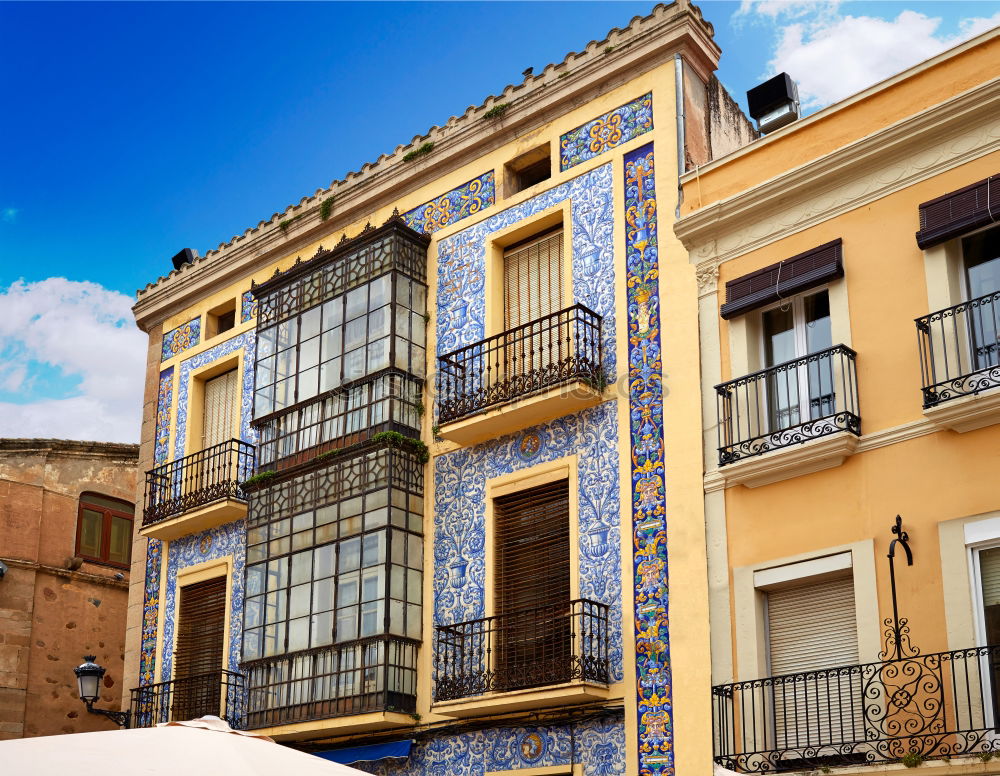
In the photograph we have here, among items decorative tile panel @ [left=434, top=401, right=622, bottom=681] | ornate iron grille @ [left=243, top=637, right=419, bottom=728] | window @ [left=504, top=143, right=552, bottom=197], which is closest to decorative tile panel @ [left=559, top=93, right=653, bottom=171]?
window @ [left=504, top=143, right=552, bottom=197]

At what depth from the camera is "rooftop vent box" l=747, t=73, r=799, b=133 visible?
13922 millimetres

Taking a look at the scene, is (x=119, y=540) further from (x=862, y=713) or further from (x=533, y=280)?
(x=862, y=713)

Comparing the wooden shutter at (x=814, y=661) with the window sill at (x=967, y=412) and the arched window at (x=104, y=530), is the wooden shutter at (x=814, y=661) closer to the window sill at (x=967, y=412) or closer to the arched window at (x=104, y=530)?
the window sill at (x=967, y=412)

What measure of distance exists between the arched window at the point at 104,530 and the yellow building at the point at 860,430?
12.8m

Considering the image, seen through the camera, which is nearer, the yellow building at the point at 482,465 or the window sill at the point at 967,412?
the window sill at the point at 967,412

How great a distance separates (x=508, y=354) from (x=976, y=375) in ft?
17.0

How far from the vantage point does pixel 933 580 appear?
10289mm

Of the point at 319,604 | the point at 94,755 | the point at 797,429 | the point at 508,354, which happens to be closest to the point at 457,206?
the point at 508,354

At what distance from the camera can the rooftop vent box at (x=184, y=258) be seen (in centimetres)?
1925

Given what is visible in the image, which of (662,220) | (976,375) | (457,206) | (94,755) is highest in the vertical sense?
(457,206)

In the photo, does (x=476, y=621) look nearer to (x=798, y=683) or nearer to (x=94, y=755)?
(x=798, y=683)

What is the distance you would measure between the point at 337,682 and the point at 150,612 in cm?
466

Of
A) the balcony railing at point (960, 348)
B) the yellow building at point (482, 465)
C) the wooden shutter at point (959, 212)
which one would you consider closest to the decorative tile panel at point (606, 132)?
the yellow building at point (482, 465)

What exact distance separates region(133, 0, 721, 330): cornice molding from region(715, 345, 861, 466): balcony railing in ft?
13.2
